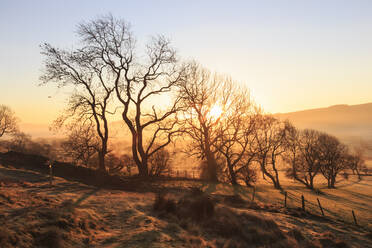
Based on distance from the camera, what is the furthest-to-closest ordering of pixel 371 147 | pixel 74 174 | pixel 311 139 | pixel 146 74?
1. pixel 371 147
2. pixel 311 139
3. pixel 146 74
4. pixel 74 174

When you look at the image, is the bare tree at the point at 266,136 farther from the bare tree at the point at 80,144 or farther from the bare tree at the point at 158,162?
the bare tree at the point at 80,144

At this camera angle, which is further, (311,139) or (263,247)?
(311,139)

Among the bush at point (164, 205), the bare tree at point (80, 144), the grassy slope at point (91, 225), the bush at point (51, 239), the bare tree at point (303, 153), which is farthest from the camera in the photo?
the bare tree at point (303, 153)

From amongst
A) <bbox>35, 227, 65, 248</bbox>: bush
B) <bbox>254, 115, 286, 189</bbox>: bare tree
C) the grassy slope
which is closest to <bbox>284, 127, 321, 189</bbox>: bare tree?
<bbox>254, 115, 286, 189</bbox>: bare tree

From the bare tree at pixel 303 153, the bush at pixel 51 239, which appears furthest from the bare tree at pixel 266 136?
the bush at pixel 51 239

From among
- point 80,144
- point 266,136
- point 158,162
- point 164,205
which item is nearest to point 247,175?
point 266,136

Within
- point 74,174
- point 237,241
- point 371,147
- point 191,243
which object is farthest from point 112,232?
point 371,147

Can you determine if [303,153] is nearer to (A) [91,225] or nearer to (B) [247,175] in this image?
(B) [247,175]

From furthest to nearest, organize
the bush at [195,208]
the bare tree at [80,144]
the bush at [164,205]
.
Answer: the bare tree at [80,144]
the bush at [164,205]
the bush at [195,208]

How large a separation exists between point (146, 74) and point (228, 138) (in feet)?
47.4

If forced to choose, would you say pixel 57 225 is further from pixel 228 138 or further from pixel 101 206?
pixel 228 138

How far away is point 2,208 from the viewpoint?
8.50 metres

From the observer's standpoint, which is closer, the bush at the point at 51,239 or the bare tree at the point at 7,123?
the bush at the point at 51,239

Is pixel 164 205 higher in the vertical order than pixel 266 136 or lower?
lower
